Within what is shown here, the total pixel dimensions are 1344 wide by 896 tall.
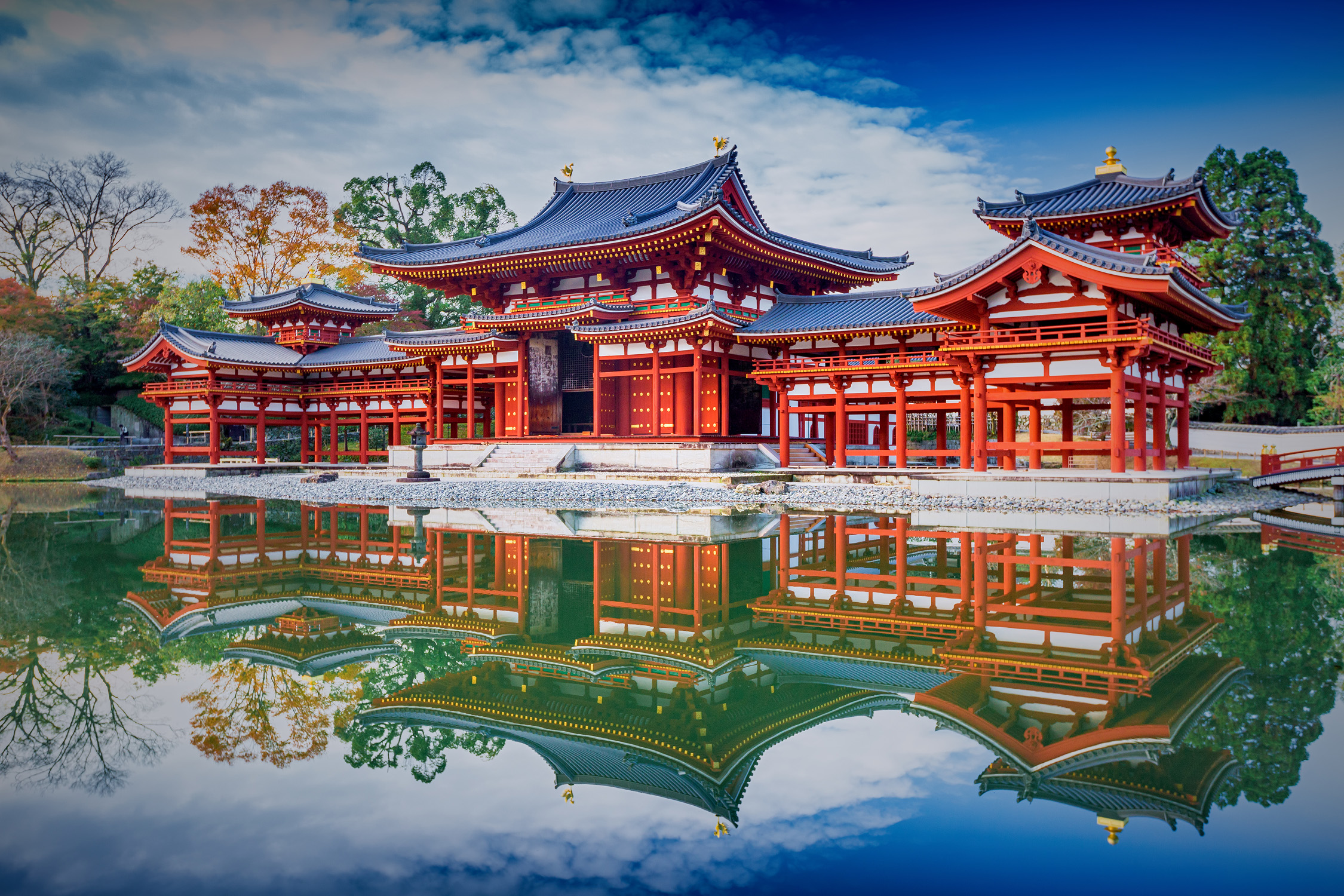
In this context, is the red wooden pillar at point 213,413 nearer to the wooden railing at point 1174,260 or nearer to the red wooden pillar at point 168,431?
the red wooden pillar at point 168,431

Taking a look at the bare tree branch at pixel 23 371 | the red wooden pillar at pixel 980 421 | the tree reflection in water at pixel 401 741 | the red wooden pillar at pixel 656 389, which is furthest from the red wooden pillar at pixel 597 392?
the bare tree branch at pixel 23 371

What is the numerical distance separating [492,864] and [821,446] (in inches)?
987

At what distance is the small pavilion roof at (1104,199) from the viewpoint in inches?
842

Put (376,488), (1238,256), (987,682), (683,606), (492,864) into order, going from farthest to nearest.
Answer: (1238,256) → (376,488) → (683,606) → (987,682) → (492,864)

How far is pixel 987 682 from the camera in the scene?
17.4 ft

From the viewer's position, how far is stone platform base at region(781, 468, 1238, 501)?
660 inches

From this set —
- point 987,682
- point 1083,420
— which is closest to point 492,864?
point 987,682

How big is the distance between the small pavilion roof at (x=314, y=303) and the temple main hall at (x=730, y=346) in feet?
0.44

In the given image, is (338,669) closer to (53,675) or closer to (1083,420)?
(53,675)

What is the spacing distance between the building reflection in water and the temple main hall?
307 inches

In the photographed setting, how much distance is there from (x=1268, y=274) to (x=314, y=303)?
134 feet

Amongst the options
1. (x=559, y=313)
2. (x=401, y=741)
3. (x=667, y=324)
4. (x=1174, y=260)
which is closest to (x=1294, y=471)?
(x=1174, y=260)

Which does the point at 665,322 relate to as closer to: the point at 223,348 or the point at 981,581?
the point at 981,581

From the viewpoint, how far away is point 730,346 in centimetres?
2672
